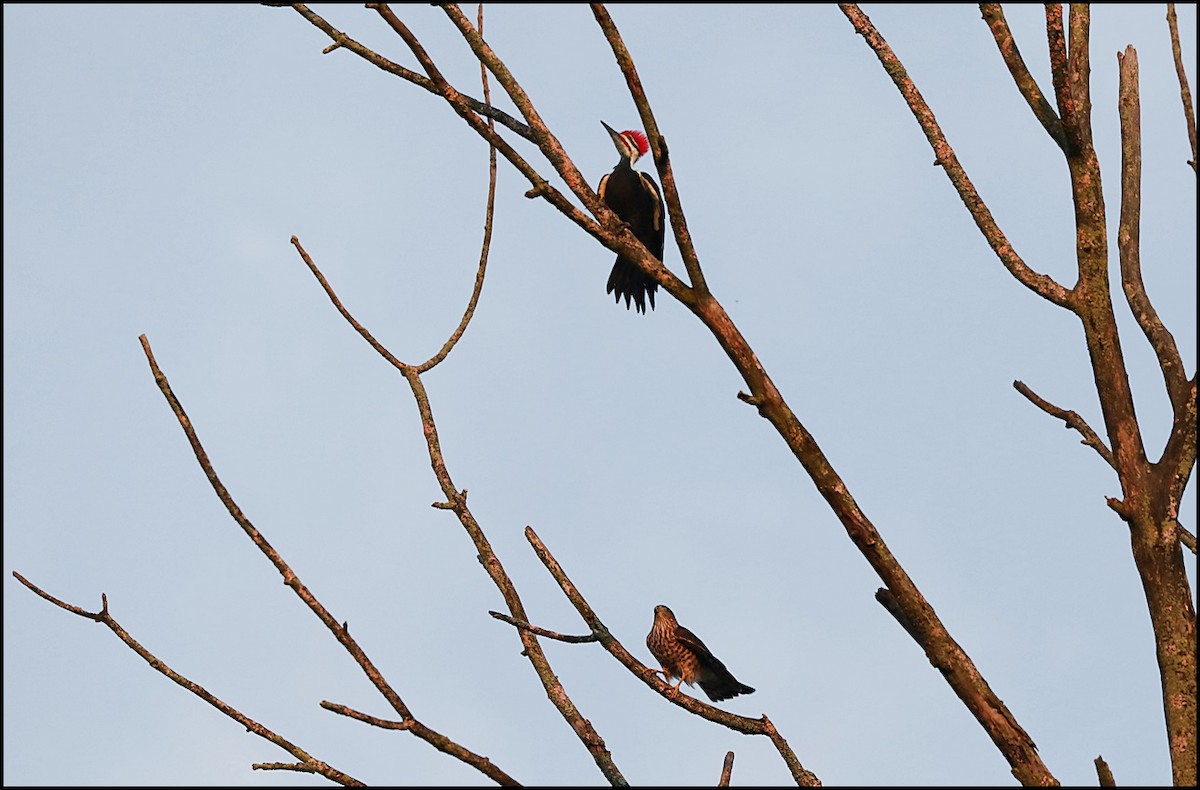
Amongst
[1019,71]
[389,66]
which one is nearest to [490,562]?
[389,66]

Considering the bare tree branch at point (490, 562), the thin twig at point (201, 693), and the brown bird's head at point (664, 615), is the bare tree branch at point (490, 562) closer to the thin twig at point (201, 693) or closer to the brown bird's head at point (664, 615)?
the thin twig at point (201, 693)

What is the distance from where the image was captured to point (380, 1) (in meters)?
2.90

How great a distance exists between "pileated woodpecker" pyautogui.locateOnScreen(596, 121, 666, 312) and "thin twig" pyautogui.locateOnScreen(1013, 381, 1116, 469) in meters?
6.05

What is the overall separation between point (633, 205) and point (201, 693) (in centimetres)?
716

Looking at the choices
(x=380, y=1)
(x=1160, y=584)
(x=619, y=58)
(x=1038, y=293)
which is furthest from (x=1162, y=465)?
(x=380, y=1)

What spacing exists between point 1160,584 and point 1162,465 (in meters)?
0.29

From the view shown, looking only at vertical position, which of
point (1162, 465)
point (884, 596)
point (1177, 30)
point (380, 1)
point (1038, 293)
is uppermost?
point (1177, 30)

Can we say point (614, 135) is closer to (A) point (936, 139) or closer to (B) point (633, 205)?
(B) point (633, 205)

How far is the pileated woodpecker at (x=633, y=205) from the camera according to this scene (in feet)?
31.8

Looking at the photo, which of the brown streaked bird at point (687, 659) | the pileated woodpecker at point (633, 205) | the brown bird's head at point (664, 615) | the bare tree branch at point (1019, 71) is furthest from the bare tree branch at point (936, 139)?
the pileated woodpecker at point (633, 205)

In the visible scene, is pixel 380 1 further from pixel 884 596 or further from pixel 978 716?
pixel 978 716

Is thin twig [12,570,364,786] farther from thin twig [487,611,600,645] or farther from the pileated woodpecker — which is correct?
the pileated woodpecker

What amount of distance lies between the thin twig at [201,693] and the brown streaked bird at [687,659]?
12.5 ft

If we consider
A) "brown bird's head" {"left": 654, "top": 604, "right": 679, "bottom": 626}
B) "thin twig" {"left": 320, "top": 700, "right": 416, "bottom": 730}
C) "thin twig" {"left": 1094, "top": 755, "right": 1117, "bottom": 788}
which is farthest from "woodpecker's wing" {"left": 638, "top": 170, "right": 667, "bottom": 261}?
"thin twig" {"left": 1094, "top": 755, "right": 1117, "bottom": 788}
